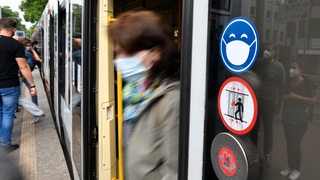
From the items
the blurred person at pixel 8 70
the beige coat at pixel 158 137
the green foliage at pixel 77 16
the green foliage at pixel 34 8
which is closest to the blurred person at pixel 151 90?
the beige coat at pixel 158 137

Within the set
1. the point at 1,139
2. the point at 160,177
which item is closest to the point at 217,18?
the point at 160,177

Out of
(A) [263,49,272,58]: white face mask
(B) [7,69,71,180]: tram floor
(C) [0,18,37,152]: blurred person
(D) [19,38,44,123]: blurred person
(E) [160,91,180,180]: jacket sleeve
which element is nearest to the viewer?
(A) [263,49,272,58]: white face mask

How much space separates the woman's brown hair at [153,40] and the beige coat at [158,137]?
0.10 m

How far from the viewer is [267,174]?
97cm

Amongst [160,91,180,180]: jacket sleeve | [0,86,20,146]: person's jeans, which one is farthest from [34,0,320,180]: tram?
[0,86,20,146]: person's jeans

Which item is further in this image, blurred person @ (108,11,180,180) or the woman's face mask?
the woman's face mask

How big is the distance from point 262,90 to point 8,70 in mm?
4520

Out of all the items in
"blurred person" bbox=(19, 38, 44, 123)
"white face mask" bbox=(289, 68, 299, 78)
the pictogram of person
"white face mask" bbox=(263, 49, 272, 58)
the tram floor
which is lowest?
the tram floor

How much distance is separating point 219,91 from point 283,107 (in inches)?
Answer: 10.0

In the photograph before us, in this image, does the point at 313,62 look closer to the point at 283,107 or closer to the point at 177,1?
the point at 283,107

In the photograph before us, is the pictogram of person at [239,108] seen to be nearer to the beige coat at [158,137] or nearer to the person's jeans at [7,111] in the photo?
the beige coat at [158,137]

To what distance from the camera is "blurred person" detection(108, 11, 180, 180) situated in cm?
149

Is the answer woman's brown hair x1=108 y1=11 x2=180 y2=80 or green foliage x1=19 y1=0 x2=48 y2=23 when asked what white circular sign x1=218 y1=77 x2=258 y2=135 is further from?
green foliage x1=19 y1=0 x2=48 y2=23

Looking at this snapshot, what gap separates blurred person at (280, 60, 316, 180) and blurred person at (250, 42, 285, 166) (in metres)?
0.03
